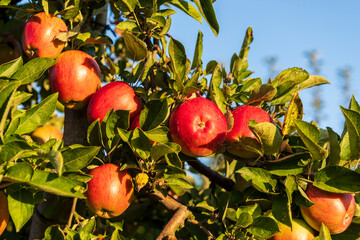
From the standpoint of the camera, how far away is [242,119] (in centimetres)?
111

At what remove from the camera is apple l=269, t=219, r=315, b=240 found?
108 centimetres

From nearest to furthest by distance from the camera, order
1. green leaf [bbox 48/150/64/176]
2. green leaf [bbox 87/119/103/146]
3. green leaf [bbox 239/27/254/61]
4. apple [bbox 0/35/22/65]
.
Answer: green leaf [bbox 48/150/64/176], green leaf [bbox 87/119/103/146], green leaf [bbox 239/27/254/61], apple [bbox 0/35/22/65]

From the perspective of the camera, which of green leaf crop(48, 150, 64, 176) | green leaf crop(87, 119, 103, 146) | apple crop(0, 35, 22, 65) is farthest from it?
apple crop(0, 35, 22, 65)

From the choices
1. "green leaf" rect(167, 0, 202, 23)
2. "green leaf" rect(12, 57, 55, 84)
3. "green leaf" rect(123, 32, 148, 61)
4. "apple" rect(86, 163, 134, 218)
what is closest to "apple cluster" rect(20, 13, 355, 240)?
"apple" rect(86, 163, 134, 218)

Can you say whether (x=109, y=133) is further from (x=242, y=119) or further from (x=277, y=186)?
(x=277, y=186)

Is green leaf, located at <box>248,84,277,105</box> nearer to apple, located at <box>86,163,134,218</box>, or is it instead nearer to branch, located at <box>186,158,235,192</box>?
branch, located at <box>186,158,235,192</box>

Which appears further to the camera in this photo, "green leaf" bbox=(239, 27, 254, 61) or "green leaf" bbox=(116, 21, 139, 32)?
"green leaf" bbox=(239, 27, 254, 61)

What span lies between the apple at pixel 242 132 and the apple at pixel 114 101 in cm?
30

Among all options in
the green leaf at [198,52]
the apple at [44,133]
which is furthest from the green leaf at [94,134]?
the apple at [44,133]

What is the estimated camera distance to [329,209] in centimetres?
103

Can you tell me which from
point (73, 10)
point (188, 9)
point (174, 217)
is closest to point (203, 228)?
point (174, 217)

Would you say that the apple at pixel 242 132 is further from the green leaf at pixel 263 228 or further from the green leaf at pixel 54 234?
the green leaf at pixel 54 234

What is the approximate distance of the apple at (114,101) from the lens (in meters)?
1.14

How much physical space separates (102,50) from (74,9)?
337 mm
